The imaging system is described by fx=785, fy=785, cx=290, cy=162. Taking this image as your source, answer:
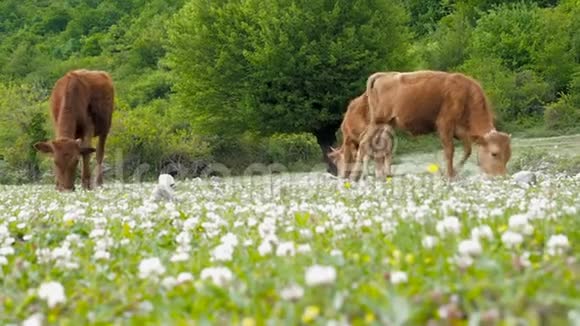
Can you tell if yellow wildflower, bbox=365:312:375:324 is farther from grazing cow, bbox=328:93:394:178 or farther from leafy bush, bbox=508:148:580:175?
leafy bush, bbox=508:148:580:175

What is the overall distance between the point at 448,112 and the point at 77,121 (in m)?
8.56

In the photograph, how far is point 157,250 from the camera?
545cm

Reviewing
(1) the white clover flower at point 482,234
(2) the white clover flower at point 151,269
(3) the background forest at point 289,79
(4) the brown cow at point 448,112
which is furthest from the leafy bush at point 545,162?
(2) the white clover flower at point 151,269

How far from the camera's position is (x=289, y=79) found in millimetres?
30531

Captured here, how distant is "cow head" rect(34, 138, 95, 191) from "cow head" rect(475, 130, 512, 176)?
838cm

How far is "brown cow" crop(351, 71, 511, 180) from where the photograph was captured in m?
15.1

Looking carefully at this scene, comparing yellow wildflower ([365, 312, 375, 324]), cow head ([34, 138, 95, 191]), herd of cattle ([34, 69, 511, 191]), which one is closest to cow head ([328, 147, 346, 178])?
herd of cattle ([34, 69, 511, 191])

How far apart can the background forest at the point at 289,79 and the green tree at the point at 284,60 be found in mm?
54

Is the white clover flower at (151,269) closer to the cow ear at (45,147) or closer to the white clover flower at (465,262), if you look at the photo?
the white clover flower at (465,262)

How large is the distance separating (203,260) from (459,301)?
2199 mm

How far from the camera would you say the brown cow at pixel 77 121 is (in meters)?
16.6

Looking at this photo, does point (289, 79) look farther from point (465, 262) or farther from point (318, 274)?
point (318, 274)

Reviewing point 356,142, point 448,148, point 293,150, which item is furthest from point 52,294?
point 293,150

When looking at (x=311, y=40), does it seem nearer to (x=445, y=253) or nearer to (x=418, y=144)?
(x=418, y=144)
